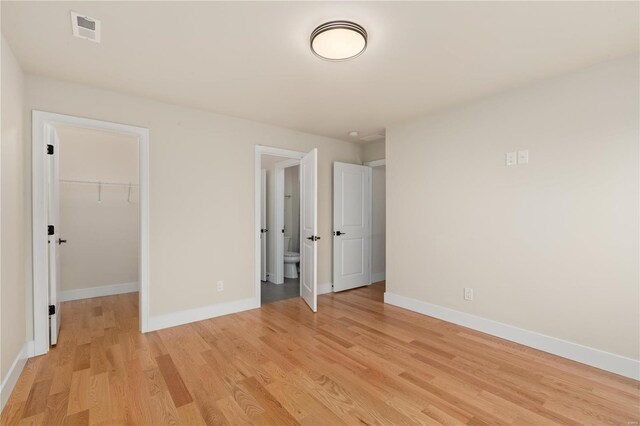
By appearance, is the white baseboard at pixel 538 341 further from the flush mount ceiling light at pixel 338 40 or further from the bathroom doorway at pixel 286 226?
the flush mount ceiling light at pixel 338 40

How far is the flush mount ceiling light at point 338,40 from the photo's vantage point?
6.13ft

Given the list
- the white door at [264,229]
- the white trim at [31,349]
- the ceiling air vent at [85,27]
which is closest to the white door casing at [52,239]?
the white trim at [31,349]

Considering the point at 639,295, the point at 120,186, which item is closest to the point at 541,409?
the point at 639,295

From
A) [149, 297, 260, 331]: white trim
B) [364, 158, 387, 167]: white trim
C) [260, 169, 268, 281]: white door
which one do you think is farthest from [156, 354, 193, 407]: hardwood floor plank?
[364, 158, 387, 167]: white trim

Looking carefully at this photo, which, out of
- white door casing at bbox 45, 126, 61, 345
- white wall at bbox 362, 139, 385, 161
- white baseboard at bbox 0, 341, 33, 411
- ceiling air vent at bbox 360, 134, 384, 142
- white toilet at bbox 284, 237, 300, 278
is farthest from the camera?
white toilet at bbox 284, 237, 300, 278

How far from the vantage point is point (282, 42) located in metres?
2.08

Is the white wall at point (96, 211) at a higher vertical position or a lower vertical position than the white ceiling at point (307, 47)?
lower

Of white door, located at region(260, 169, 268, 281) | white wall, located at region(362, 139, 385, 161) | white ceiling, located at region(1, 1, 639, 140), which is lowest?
white door, located at region(260, 169, 268, 281)

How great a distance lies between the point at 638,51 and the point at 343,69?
7.10 ft

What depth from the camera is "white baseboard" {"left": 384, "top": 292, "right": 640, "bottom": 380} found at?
7.54 ft

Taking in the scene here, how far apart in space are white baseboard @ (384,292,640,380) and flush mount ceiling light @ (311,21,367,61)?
2.86 meters

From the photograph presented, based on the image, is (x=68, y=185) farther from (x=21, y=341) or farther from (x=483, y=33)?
(x=483, y=33)

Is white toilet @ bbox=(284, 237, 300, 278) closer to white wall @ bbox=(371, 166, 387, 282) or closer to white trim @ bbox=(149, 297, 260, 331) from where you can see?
white wall @ bbox=(371, 166, 387, 282)

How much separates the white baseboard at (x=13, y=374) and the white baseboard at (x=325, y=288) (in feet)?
10.5
